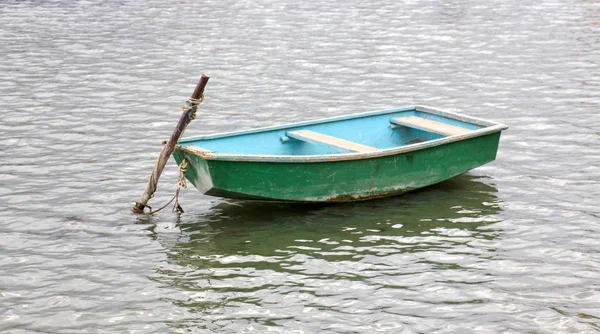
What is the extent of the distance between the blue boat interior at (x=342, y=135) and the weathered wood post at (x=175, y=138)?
32 centimetres

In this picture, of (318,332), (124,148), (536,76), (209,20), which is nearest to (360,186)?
(318,332)

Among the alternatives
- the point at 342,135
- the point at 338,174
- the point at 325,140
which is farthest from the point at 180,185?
the point at 342,135

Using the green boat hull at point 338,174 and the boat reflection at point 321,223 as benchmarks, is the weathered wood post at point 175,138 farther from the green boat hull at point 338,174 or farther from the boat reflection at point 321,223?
the boat reflection at point 321,223

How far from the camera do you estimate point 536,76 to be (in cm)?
2017

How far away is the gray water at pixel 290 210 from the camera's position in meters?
8.88

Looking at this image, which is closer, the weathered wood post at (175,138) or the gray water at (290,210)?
the gray water at (290,210)

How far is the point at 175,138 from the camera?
1110 cm

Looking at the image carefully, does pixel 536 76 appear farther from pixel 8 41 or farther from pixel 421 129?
pixel 8 41

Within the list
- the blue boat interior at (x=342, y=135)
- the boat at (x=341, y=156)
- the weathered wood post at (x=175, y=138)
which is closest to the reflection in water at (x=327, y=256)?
the boat at (x=341, y=156)

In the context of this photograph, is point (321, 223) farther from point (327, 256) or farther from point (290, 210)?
point (327, 256)

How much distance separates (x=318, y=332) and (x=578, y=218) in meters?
4.63

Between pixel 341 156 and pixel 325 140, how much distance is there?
119cm

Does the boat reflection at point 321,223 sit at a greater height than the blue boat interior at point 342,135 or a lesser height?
lesser

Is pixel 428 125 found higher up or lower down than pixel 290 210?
higher up
